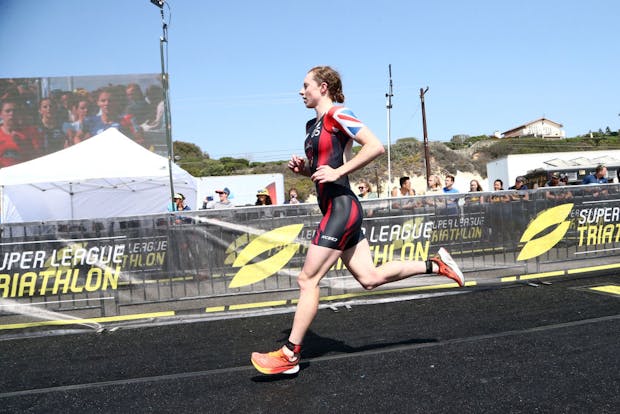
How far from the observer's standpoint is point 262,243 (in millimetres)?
6195

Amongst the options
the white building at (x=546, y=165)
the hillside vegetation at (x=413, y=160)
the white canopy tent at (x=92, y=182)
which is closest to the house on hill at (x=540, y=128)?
the hillside vegetation at (x=413, y=160)

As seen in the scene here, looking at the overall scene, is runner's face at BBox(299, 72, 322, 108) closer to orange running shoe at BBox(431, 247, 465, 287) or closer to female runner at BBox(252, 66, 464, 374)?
female runner at BBox(252, 66, 464, 374)

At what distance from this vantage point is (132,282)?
19.3ft

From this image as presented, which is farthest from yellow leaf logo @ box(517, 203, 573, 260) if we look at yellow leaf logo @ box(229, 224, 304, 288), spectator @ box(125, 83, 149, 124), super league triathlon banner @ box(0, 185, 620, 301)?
spectator @ box(125, 83, 149, 124)

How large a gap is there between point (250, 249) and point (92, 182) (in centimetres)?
1151

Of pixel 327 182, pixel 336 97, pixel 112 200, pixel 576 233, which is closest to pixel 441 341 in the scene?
pixel 327 182

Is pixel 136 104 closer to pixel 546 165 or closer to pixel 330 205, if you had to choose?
pixel 546 165

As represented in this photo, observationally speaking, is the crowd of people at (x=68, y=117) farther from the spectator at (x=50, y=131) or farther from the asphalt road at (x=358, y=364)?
the asphalt road at (x=358, y=364)

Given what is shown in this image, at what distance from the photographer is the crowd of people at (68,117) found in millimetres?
30406

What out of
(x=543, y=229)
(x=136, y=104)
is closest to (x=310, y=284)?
(x=543, y=229)

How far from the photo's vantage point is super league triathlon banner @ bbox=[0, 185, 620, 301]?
19.0 feet

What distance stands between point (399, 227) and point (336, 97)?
133 inches

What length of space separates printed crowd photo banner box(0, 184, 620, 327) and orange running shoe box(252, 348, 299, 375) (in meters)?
2.91

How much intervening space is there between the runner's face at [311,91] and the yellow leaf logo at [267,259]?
2.98 meters
